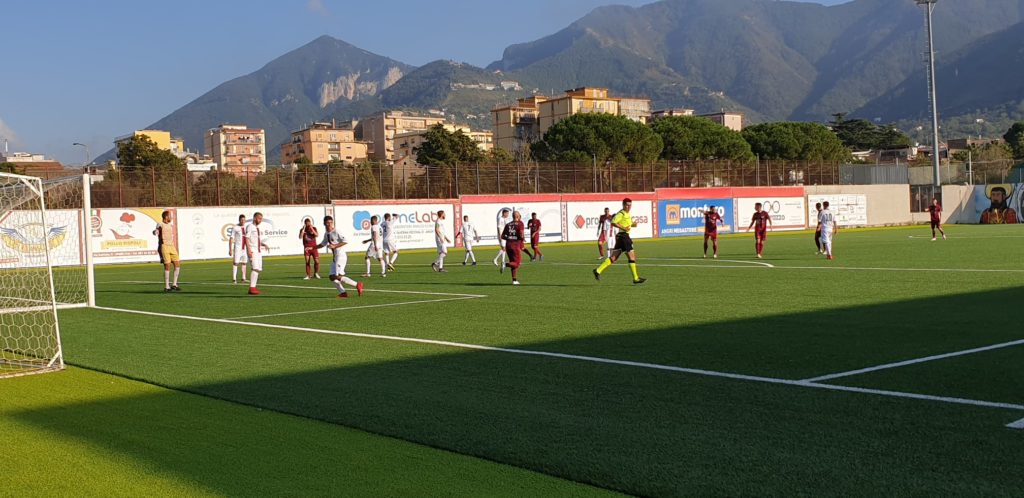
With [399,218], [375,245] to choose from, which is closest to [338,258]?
[375,245]

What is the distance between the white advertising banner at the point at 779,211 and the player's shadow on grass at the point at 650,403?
156ft

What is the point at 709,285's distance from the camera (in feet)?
68.2

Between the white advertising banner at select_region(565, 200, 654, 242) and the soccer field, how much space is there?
116ft

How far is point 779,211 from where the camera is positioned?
209 ft

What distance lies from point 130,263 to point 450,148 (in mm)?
60087

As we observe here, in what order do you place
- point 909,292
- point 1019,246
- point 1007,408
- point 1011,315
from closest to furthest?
point 1007,408 → point 1011,315 → point 909,292 → point 1019,246

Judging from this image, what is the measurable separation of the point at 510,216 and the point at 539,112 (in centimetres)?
13158

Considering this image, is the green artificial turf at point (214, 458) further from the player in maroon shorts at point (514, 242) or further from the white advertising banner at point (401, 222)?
the white advertising banner at point (401, 222)

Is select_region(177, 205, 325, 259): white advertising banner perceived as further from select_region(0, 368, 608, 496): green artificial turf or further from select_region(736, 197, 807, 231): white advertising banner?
select_region(0, 368, 608, 496): green artificial turf

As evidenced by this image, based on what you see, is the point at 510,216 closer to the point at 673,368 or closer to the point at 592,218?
the point at 592,218

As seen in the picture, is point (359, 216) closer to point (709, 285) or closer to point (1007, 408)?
point (709, 285)

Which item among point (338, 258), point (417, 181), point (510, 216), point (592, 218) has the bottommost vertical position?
point (338, 258)

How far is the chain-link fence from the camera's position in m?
43.9

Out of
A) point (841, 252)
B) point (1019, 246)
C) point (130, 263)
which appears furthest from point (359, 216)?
point (1019, 246)
